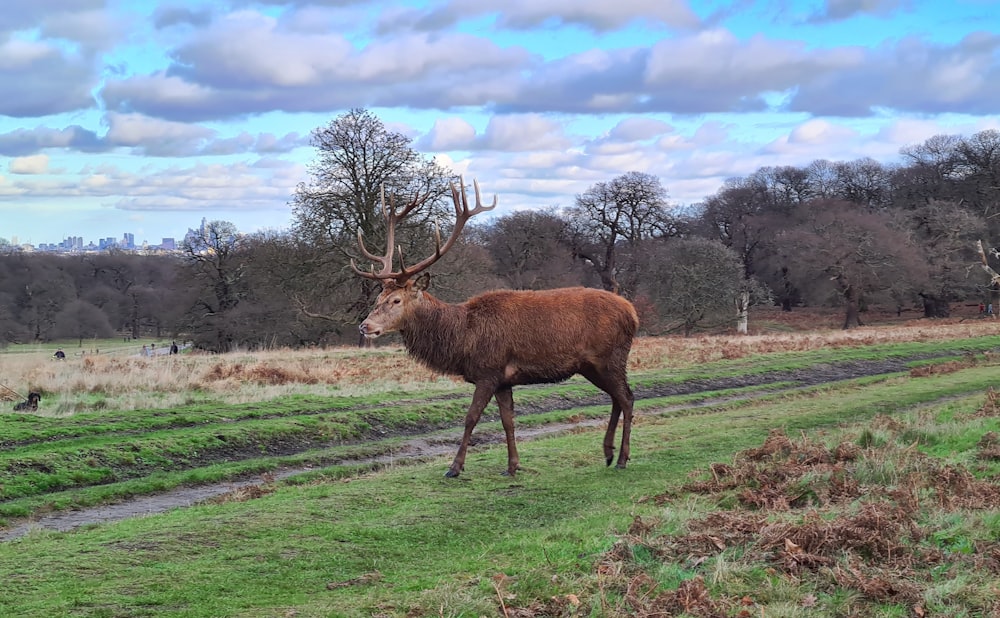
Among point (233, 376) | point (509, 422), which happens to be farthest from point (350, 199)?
point (509, 422)

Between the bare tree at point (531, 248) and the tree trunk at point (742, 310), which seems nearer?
the tree trunk at point (742, 310)

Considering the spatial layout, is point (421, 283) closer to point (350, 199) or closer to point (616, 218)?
point (350, 199)

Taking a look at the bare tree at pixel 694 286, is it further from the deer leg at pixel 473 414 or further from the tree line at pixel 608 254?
the deer leg at pixel 473 414

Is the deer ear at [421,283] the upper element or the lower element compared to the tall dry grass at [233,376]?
upper

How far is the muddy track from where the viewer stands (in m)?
12.0

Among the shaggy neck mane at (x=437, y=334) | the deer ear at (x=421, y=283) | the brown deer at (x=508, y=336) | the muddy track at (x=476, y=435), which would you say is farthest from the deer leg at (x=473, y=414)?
the muddy track at (x=476, y=435)

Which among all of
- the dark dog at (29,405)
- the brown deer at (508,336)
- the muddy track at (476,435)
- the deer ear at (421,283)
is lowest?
the muddy track at (476,435)

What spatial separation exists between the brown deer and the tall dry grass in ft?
29.6

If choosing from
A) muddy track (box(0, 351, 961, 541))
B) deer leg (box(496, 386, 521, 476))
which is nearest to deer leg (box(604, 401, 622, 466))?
deer leg (box(496, 386, 521, 476))

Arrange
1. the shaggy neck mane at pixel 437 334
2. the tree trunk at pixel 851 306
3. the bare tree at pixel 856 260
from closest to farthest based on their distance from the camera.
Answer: the shaggy neck mane at pixel 437 334, the bare tree at pixel 856 260, the tree trunk at pixel 851 306

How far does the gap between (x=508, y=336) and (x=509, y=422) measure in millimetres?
1220

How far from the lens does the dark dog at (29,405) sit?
18.5 meters

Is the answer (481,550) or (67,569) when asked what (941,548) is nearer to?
(481,550)

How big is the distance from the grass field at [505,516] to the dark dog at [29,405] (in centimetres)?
31
